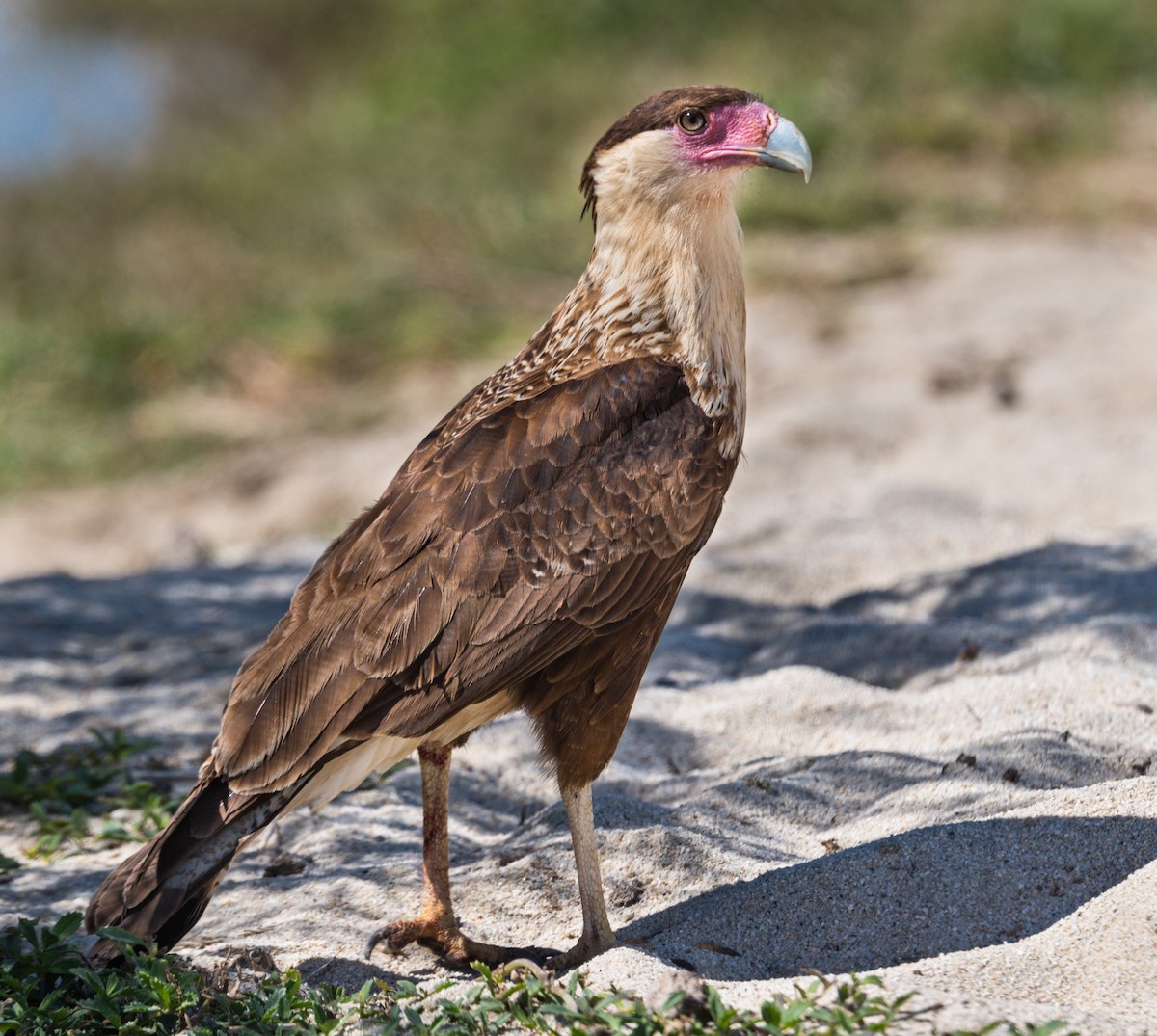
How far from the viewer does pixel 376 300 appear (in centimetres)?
997

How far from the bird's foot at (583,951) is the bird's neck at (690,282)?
118 centimetres

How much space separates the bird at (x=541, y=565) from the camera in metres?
3.07

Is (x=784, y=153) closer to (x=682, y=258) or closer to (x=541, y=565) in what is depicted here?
(x=682, y=258)

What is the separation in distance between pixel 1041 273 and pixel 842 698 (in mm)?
5095

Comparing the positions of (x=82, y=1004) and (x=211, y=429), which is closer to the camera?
(x=82, y=1004)

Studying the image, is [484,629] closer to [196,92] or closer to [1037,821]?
[1037,821]

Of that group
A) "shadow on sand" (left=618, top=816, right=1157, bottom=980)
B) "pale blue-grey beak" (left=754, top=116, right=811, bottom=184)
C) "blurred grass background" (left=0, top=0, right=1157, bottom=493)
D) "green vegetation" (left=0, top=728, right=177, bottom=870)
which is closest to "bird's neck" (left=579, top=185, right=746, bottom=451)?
"pale blue-grey beak" (left=754, top=116, right=811, bottom=184)

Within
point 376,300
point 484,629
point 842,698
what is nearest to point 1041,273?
point 376,300

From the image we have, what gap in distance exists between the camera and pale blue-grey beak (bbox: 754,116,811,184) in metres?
3.52

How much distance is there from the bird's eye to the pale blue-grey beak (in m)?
0.16

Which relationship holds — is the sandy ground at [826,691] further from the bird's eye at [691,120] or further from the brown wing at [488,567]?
the bird's eye at [691,120]

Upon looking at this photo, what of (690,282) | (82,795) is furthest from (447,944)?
(690,282)

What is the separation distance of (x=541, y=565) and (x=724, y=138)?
3.85ft

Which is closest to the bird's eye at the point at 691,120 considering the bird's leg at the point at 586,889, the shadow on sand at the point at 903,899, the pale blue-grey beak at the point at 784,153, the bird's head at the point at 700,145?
the bird's head at the point at 700,145
